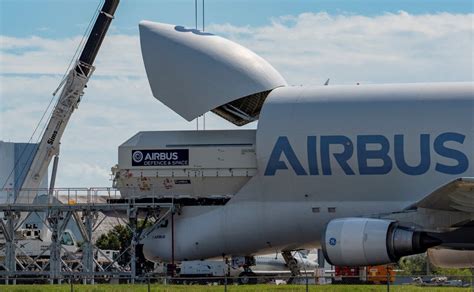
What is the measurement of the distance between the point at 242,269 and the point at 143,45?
10.6 metres

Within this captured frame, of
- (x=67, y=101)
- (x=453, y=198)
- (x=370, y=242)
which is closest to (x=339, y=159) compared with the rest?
(x=370, y=242)

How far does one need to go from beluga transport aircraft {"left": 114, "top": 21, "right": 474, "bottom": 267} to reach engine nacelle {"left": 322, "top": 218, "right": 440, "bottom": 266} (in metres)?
0.04

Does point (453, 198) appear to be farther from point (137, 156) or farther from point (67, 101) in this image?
point (67, 101)

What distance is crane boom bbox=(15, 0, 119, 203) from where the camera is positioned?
5925 centimetres

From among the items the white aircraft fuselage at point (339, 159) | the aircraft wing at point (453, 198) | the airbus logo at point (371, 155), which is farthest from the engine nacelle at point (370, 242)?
the airbus logo at point (371, 155)

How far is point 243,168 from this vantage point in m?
53.2

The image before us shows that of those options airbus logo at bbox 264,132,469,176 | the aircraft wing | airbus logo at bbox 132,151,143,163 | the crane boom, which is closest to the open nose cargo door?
airbus logo at bbox 132,151,143,163

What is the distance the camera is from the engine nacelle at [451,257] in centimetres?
5184

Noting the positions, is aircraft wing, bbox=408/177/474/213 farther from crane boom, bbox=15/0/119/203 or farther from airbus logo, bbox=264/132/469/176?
crane boom, bbox=15/0/119/203

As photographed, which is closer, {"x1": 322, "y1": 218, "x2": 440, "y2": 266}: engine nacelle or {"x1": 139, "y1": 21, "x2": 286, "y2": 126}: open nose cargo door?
{"x1": 322, "y1": 218, "x2": 440, "y2": 266}: engine nacelle

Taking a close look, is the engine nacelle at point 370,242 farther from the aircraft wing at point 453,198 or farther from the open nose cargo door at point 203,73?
the open nose cargo door at point 203,73

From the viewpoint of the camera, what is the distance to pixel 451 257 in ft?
171

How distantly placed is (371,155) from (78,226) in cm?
1385

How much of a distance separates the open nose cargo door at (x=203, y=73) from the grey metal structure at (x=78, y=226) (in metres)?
4.65
